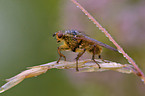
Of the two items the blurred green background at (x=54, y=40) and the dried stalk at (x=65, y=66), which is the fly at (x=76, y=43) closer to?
the dried stalk at (x=65, y=66)

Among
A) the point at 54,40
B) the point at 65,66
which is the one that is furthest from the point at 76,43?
the point at 54,40

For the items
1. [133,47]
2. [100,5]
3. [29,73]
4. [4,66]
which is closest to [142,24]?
[133,47]

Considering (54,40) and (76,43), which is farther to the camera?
(54,40)

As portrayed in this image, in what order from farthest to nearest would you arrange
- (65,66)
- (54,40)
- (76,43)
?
1. (54,40)
2. (76,43)
3. (65,66)

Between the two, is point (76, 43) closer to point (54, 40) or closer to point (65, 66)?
point (65, 66)

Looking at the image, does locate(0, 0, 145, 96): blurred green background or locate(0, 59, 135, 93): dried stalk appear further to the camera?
locate(0, 0, 145, 96): blurred green background

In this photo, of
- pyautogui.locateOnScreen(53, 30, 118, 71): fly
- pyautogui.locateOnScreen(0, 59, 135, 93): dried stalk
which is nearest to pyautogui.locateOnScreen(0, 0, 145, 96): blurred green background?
pyautogui.locateOnScreen(53, 30, 118, 71): fly

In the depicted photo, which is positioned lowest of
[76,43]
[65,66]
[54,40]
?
[65,66]

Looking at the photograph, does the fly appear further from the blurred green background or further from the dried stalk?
the blurred green background

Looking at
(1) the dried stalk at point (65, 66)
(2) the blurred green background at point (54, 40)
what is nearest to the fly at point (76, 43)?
(1) the dried stalk at point (65, 66)
